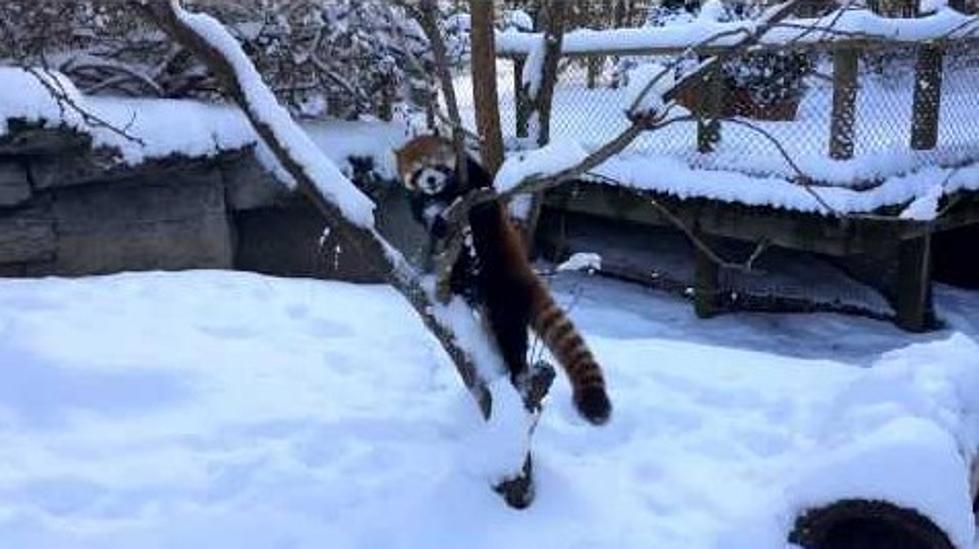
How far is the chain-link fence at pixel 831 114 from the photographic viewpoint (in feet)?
22.2

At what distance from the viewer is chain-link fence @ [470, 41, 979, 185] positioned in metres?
6.78

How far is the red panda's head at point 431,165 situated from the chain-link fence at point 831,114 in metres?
2.47

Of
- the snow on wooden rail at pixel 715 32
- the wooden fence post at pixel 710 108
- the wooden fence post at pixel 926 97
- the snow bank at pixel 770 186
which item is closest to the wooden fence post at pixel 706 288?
the snow bank at pixel 770 186

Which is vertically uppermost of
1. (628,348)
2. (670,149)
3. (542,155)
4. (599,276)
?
(542,155)

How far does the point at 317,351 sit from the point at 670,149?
12.8ft

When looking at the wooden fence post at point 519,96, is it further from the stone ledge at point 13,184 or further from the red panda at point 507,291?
the red panda at point 507,291

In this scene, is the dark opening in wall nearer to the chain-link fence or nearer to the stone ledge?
the chain-link fence

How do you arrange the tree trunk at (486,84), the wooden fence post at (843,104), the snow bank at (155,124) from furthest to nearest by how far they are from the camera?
the wooden fence post at (843,104), the snow bank at (155,124), the tree trunk at (486,84)

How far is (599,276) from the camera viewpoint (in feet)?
29.0

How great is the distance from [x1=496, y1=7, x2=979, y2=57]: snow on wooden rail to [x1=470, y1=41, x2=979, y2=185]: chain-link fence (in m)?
0.12

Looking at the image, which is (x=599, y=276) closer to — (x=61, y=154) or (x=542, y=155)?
(x=61, y=154)

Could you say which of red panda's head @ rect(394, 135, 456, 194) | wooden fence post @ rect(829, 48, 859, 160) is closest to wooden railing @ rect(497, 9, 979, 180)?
wooden fence post @ rect(829, 48, 859, 160)

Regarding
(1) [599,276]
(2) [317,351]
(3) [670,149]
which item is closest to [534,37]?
(3) [670,149]

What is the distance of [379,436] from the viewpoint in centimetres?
372
